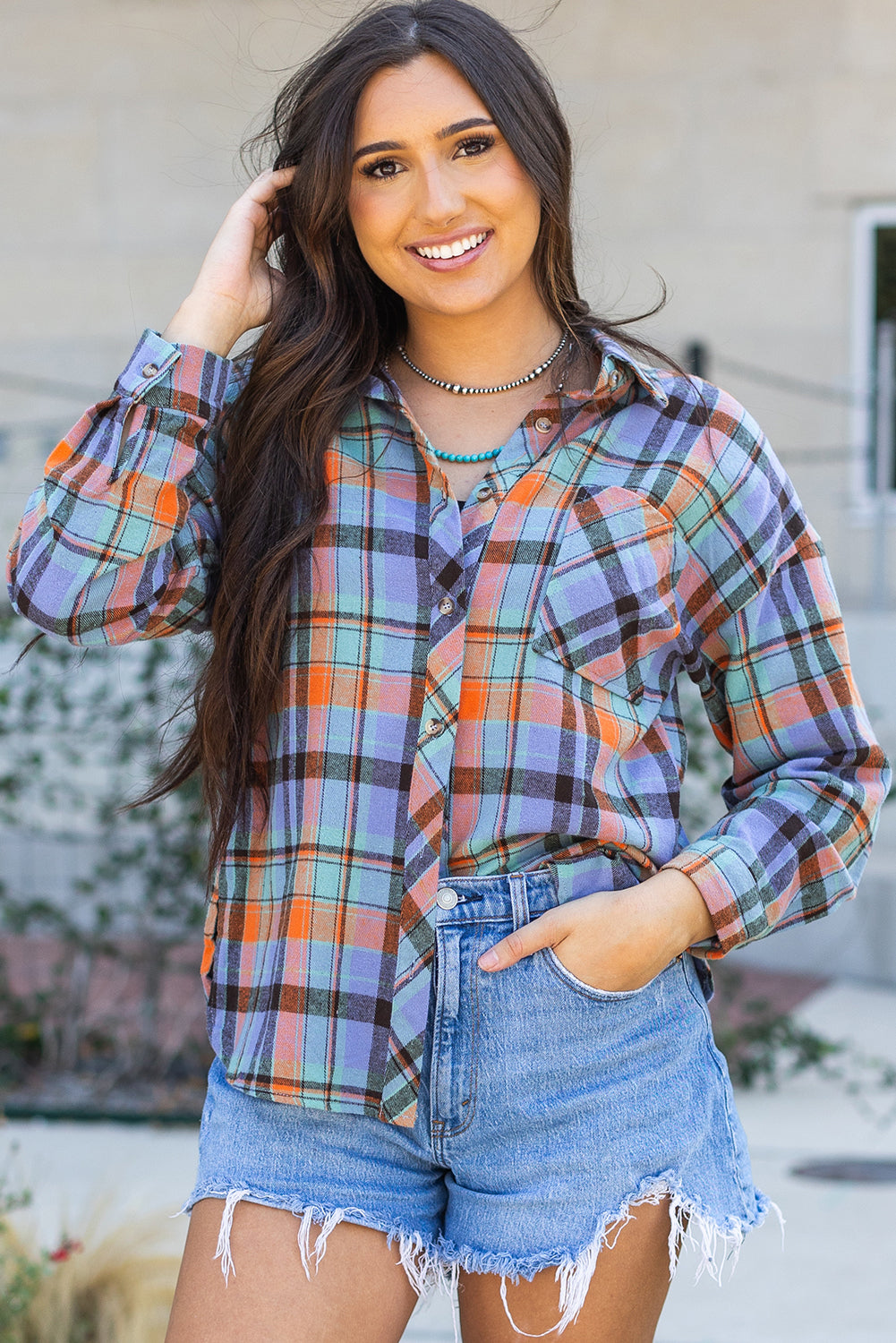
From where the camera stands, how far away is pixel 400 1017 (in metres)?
1.73

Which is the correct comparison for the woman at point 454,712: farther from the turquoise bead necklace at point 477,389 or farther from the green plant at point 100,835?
the green plant at point 100,835

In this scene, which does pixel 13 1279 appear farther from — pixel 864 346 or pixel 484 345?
pixel 864 346

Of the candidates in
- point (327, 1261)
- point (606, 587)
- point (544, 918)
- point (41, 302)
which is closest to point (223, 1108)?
point (327, 1261)

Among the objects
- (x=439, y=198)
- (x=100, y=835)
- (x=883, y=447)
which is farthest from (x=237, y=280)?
(x=883, y=447)

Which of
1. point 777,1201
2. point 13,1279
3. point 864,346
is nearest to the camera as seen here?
point 13,1279

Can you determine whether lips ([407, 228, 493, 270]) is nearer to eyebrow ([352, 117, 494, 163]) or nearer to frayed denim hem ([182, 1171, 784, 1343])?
eyebrow ([352, 117, 494, 163])

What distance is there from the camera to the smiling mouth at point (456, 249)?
189 centimetres

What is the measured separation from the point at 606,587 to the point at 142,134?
7.09 metres

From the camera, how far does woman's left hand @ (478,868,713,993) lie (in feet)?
5.62

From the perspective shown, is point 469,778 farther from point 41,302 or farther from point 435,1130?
point 41,302

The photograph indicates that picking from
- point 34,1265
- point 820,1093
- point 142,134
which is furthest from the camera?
point 142,134

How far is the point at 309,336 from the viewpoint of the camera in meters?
1.97

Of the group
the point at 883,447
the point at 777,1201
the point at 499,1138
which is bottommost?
the point at 777,1201

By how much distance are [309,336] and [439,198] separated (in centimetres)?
24
